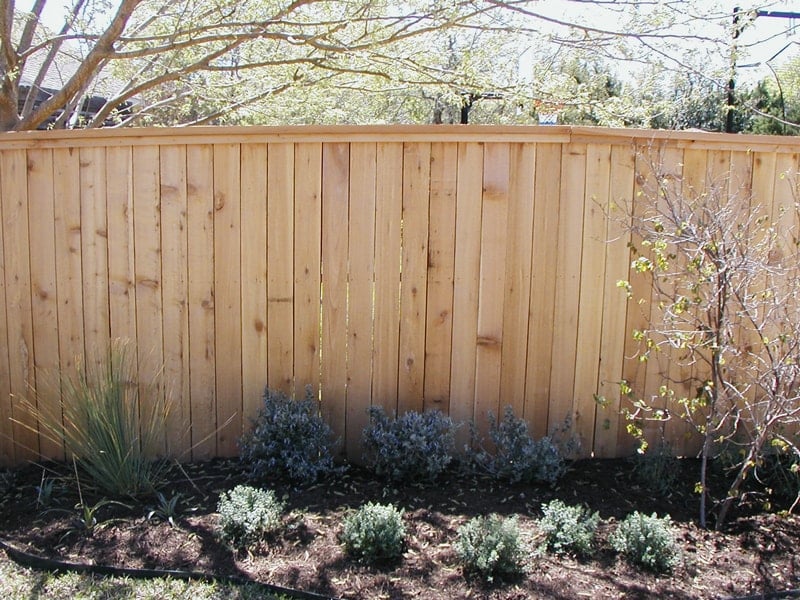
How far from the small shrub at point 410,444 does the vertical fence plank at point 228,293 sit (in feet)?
2.82

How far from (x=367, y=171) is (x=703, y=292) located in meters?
1.89

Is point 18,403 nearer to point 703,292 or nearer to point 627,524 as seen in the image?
point 627,524

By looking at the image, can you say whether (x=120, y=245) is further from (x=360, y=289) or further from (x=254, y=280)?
(x=360, y=289)

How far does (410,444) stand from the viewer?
375cm

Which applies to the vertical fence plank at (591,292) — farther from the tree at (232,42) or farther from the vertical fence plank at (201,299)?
the vertical fence plank at (201,299)

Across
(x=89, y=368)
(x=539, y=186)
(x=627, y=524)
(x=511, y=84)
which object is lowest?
(x=627, y=524)

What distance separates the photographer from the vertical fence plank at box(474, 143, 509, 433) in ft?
13.3

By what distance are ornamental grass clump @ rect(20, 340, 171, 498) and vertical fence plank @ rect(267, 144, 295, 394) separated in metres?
0.67

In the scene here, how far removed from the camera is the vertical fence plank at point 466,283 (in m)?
4.05

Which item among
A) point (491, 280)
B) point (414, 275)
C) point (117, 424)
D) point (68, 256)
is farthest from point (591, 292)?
point (68, 256)

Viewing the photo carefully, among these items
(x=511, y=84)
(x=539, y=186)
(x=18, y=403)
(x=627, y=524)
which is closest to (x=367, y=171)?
(x=539, y=186)

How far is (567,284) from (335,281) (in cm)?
132

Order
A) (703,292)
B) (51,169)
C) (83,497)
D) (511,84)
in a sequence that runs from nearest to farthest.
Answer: (703,292) < (83,497) < (51,169) < (511,84)

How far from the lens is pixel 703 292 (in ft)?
11.7
